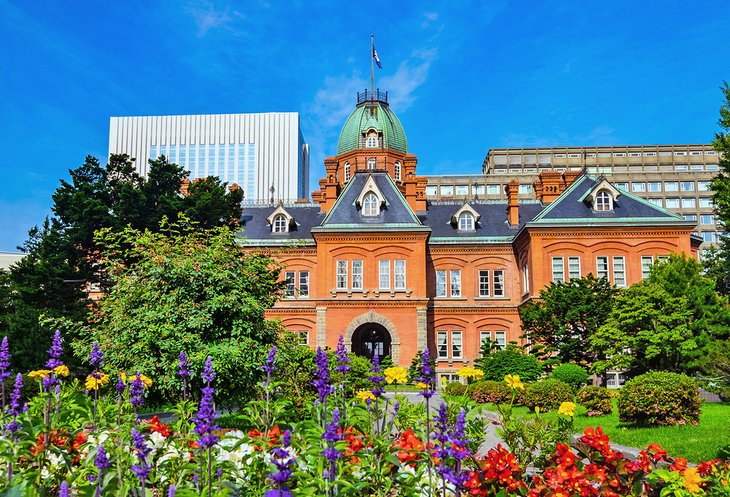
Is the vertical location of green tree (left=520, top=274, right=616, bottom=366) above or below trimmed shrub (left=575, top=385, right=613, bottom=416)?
above

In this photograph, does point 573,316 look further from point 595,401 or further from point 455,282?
point 455,282

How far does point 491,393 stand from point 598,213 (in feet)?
56.8

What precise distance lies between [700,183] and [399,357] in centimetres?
7353

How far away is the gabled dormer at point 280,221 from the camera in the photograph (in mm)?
39812

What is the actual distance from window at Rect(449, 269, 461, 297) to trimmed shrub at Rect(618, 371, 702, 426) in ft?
80.3

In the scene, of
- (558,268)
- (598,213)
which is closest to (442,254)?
(558,268)

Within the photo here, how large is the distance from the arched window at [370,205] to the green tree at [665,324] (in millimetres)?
15348

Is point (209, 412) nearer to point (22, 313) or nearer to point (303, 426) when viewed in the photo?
point (303, 426)

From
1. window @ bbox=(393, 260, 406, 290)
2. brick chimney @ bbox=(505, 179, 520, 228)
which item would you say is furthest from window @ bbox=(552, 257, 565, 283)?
window @ bbox=(393, 260, 406, 290)

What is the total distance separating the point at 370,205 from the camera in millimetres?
36125

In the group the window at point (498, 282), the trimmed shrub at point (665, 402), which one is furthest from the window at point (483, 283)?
the trimmed shrub at point (665, 402)

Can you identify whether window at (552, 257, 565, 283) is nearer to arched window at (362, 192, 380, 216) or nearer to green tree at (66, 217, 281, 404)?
arched window at (362, 192, 380, 216)

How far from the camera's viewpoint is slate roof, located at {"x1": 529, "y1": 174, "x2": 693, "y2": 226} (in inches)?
1318

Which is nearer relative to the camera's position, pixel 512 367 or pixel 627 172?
pixel 512 367
